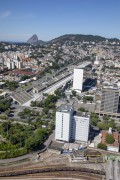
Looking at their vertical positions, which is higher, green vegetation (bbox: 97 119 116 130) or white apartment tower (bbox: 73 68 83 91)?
white apartment tower (bbox: 73 68 83 91)

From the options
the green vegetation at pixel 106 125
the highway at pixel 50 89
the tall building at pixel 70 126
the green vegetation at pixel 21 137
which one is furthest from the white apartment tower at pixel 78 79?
the tall building at pixel 70 126

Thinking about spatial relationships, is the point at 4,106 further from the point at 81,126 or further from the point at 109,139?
the point at 109,139

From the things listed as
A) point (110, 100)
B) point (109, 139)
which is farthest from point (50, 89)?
point (109, 139)

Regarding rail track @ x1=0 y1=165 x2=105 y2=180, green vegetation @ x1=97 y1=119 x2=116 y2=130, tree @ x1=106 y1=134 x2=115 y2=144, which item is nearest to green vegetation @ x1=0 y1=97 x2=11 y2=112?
green vegetation @ x1=97 y1=119 x2=116 y2=130

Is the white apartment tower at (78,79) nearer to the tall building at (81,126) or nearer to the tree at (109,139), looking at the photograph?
the tall building at (81,126)

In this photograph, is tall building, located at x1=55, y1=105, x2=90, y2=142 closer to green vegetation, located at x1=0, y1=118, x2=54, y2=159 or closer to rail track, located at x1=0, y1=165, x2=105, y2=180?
green vegetation, located at x1=0, y1=118, x2=54, y2=159
